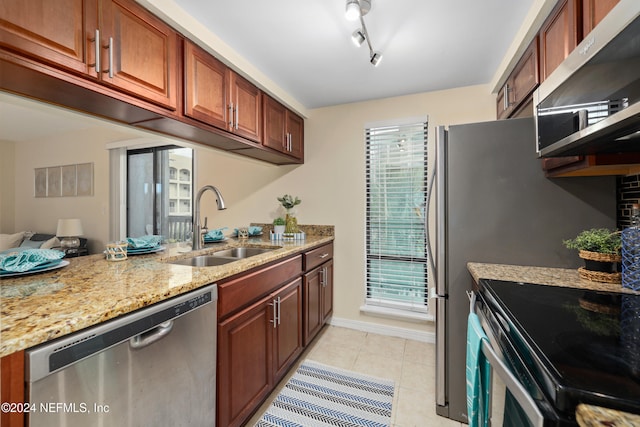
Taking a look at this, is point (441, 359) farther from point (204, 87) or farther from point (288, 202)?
point (204, 87)

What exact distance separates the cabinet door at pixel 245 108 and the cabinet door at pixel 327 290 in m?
1.39

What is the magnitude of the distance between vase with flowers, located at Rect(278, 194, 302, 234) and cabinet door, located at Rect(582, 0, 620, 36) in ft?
7.42

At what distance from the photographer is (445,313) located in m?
1.56

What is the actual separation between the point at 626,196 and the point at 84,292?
2.51 meters

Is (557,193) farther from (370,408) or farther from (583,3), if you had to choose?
(370,408)

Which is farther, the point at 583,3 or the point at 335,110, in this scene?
the point at 335,110

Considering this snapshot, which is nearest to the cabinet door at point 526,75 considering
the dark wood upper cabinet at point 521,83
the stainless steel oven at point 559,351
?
the dark wood upper cabinet at point 521,83

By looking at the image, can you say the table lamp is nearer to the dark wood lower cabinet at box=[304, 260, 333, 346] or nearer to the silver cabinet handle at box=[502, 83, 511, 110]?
the dark wood lower cabinet at box=[304, 260, 333, 346]

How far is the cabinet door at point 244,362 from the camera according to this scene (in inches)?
48.2

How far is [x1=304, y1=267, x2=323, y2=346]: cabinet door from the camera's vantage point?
212 centimetres

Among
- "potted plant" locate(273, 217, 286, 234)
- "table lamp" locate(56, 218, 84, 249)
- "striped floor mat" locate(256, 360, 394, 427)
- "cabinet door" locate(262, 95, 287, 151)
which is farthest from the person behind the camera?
"table lamp" locate(56, 218, 84, 249)

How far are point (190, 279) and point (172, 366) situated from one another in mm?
328

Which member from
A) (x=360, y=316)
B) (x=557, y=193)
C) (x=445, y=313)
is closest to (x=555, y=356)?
(x=445, y=313)

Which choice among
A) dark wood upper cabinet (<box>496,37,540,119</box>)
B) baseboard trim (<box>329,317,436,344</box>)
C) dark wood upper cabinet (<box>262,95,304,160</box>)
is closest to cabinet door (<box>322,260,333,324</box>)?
baseboard trim (<box>329,317,436,344</box>)
